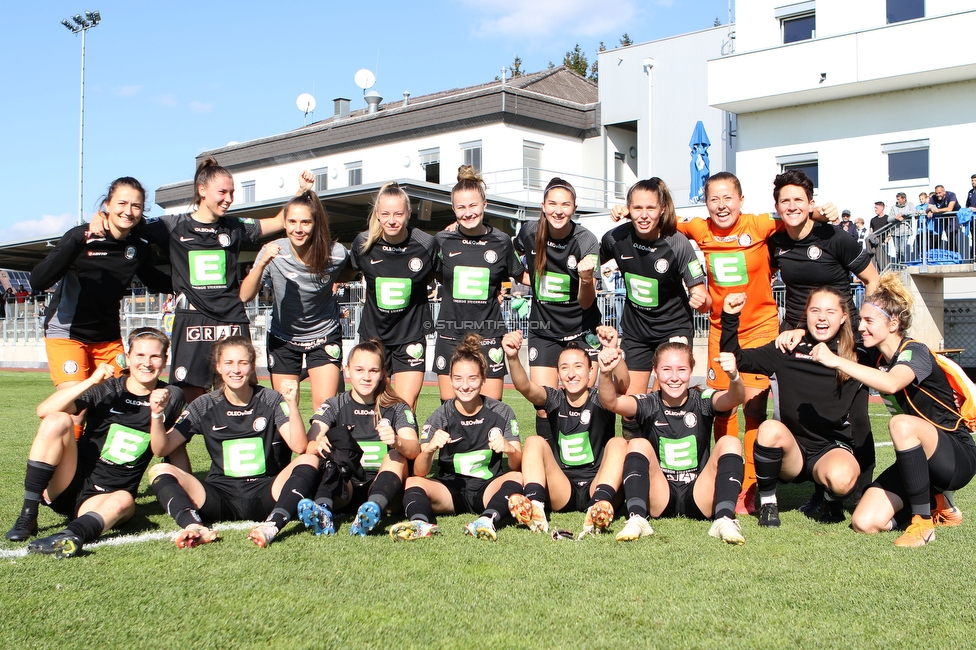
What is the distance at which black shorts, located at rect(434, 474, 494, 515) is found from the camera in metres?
5.21

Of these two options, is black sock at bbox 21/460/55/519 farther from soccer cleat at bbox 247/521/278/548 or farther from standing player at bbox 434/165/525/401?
standing player at bbox 434/165/525/401

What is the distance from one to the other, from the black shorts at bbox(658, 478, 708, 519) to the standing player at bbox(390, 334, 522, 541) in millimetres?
942

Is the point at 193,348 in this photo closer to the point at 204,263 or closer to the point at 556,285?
the point at 204,263

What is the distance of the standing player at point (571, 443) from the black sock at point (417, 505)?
22.4 inches

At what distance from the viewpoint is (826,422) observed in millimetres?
5160

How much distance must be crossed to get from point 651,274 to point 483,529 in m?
2.27

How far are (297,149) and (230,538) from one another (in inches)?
1200

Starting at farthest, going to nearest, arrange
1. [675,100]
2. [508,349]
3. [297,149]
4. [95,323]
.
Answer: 1. [297,149]
2. [675,100]
3. [95,323]
4. [508,349]

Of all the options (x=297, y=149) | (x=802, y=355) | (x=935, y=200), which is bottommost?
(x=802, y=355)

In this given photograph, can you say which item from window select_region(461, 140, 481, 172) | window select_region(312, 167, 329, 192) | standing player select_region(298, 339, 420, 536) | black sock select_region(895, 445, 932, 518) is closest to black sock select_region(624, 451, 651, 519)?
standing player select_region(298, 339, 420, 536)

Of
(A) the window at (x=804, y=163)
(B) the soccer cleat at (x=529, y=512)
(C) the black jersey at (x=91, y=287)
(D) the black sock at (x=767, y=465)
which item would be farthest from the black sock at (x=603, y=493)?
(A) the window at (x=804, y=163)

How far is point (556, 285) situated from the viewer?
6043 mm

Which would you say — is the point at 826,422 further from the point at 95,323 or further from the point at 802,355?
the point at 95,323

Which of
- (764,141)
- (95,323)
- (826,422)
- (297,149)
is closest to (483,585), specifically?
(826,422)
